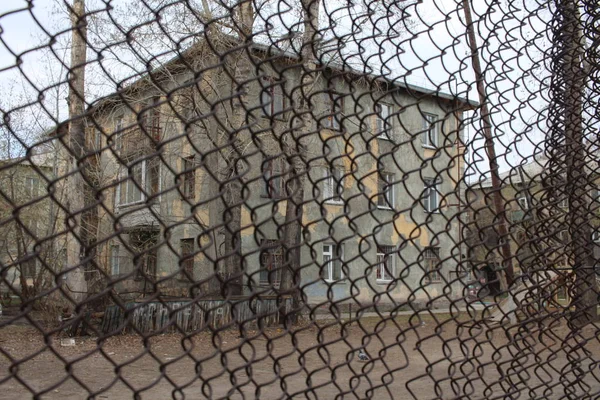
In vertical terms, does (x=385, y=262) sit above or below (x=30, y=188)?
above

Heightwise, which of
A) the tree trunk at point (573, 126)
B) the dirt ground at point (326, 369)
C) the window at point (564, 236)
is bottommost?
the dirt ground at point (326, 369)

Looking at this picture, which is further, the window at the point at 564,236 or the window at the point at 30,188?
the window at the point at 30,188

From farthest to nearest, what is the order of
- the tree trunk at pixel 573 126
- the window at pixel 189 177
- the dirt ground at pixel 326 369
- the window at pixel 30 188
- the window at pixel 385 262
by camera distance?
the window at pixel 30 188 < the tree trunk at pixel 573 126 < the dirt ground at pixel 326 369 < the window at pixel 385 262 < the window at pixel 189 177

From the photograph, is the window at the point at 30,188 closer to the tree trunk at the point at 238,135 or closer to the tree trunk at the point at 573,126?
the tree trunk at the point at 238,135

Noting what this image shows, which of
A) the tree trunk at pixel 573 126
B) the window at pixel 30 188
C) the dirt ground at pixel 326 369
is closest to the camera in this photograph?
the dirt ground at pixel 326 369

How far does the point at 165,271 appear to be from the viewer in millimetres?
18922

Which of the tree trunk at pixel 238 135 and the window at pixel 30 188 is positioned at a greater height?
the tree trunk at pixel 238 135

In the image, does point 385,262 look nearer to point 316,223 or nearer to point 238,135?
point 316,223

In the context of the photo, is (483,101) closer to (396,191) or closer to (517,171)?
(517,171)

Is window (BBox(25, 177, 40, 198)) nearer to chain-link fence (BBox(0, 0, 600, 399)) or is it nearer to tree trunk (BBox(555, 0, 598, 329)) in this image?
chain-link fence (BBox(0, 0, 600, 399))

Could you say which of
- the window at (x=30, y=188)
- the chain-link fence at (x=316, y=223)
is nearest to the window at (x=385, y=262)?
the chain-link fence at (x=316, y=223)

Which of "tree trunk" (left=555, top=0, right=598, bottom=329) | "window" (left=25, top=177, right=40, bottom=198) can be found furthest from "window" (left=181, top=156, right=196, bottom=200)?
"window" (left=25, top=177, right=40, bottom=198)

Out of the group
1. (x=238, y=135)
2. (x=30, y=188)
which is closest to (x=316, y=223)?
(x=238, y=135)

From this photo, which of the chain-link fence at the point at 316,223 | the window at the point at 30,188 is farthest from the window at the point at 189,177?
the window at the point at 30,188
